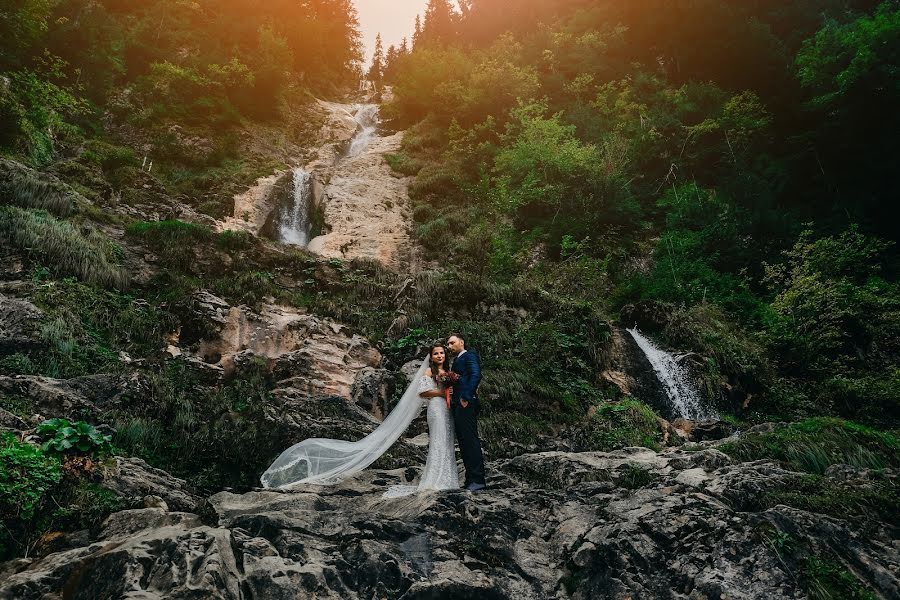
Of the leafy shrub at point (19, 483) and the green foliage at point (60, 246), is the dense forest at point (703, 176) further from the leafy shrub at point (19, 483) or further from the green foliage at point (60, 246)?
the leafy shrub at point (19, 483)

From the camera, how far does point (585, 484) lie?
5.25 meters

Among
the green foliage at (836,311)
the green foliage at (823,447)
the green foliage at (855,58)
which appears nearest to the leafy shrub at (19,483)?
the green foliage at (823,447)

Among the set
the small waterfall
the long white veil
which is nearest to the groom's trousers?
the long white veil

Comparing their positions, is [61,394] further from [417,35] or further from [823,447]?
[417,35]

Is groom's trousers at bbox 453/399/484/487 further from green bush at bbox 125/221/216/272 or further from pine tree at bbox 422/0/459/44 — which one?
pine tree at bbox 422/0/459/44

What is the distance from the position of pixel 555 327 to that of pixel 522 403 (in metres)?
2.74

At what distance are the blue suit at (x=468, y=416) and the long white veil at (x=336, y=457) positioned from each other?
65 centimetres

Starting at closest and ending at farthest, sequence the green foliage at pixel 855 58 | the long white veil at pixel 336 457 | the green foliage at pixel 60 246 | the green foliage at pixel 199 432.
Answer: the long white veil at pixel 336 457
the green foliage at pixel 199 432
the green foliage at pixel 60 246
the green foliage at pixel 855 58

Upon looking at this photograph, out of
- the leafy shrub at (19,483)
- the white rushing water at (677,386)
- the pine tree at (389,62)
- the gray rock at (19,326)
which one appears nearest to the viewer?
the leafy shrub at (19,483)

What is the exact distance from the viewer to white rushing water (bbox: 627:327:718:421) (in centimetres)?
1095

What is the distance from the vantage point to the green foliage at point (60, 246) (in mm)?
8375

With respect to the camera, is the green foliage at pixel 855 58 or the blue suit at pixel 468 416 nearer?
the blue suit at pixel 468 416

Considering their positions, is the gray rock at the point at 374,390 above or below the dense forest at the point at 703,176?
below

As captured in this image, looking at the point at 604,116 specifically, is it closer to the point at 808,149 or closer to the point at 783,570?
the point at 808,149
